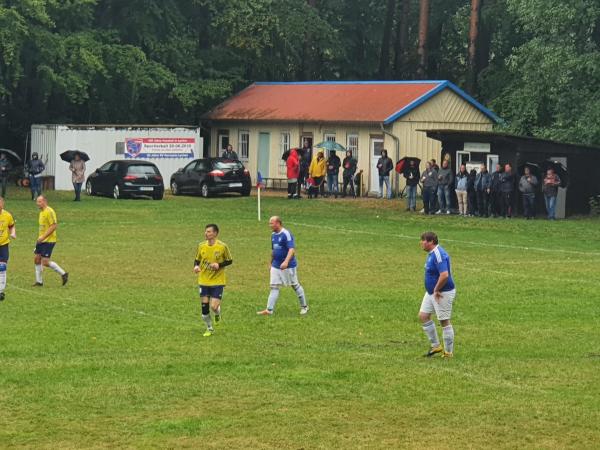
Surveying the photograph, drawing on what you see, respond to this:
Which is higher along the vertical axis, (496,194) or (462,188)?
(462,188)

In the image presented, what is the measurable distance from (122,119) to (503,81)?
16.9 meters

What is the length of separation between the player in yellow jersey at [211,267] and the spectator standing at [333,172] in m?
33.0

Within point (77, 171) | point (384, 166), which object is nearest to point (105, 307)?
point (77, 171)

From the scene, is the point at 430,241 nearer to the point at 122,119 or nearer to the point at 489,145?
the point at 489,145

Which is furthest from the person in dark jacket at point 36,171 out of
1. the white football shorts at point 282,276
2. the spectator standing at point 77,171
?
the white football shorts at point 282,276

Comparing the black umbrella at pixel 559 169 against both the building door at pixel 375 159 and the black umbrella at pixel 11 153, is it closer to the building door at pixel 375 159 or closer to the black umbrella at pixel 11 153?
the building door at pixel 375 159

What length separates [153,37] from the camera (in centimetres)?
6269

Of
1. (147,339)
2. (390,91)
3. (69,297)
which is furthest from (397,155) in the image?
(147,339)

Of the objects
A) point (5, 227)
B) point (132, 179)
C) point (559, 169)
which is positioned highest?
point (559, 169)

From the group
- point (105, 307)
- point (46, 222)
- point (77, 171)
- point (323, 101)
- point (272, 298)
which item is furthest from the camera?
point (323, 101)

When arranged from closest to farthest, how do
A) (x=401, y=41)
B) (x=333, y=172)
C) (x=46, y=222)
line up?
1. (x=46, y=222)
2. (x=333, y=172)
3. (x=401, y=41)

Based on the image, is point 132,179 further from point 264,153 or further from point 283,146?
point 264,153

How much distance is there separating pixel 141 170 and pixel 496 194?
14407 millimetres

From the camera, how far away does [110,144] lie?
58.2 meters
